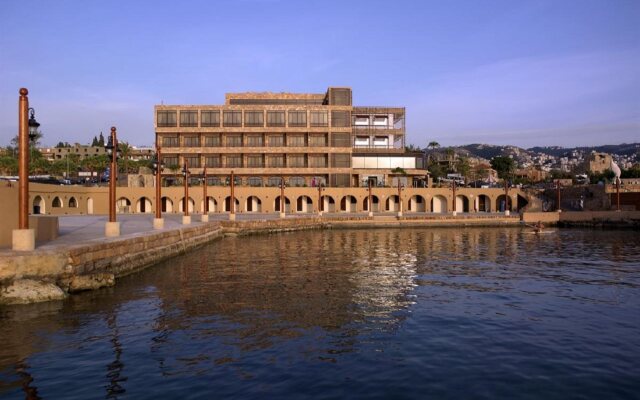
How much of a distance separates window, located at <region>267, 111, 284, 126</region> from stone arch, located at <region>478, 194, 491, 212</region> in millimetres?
38622

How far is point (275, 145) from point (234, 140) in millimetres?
7484

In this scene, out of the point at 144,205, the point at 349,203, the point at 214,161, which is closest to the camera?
the point at 144,205

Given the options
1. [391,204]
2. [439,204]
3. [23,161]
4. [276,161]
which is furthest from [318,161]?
[23,161]

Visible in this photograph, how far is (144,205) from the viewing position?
286 ft

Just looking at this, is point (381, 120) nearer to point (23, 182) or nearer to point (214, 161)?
point (214, 161)

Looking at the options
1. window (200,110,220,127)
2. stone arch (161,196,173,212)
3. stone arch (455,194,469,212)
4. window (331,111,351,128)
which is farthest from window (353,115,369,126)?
stone arch (161,196,173,212)

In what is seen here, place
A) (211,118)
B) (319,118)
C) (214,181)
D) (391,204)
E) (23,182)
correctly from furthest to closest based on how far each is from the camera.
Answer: (211,118)
(319,118)
(214,181)
(391,204)
(23,182)

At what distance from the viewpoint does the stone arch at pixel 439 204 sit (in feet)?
304

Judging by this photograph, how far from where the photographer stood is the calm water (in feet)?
33.7

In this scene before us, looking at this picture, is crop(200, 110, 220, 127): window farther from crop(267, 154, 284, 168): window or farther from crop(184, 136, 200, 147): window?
crop(267, 154, 284, 168): window

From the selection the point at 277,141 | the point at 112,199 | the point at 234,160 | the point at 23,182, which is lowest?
the point at 112,199

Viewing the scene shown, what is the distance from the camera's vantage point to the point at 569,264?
3052cm

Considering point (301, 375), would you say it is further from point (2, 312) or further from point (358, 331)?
point (2, 312)

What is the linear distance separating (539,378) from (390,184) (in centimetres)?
8676
